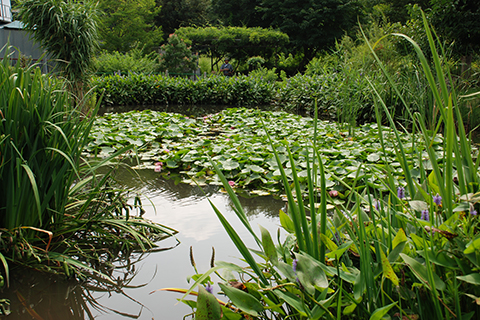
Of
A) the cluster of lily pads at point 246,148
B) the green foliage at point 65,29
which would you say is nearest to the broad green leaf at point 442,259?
the cluster of lily pads at point 246,148

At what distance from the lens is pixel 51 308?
4.75 ft

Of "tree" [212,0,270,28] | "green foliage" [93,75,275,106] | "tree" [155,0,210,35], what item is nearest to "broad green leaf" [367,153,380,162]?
"green foliage" [93,75,275,106]

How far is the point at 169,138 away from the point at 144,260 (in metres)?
3.05

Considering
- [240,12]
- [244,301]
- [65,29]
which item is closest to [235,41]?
[240,12]

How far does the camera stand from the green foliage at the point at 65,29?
654cm

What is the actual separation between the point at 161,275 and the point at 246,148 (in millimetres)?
2210

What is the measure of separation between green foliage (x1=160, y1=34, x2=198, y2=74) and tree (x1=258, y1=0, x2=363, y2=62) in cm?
1016

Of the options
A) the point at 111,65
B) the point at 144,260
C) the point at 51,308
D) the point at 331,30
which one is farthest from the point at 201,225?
the point at 331,30

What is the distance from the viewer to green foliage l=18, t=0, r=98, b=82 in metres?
6.54

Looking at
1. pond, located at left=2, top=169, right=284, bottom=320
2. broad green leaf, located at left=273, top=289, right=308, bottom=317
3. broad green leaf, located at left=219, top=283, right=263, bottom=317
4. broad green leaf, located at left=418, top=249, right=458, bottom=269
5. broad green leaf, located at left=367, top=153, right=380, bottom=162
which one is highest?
broad green leaf, located at left=418, top=249, right=458, bottom=269

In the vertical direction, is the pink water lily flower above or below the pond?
below

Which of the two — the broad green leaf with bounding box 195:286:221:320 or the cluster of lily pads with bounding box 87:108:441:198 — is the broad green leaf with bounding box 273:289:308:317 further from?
the cluster of lily pads with bounding box 87:108:441:198

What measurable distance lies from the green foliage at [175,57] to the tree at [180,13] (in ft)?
54.1

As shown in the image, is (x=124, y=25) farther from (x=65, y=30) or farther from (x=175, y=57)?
(x=65, y=30)
